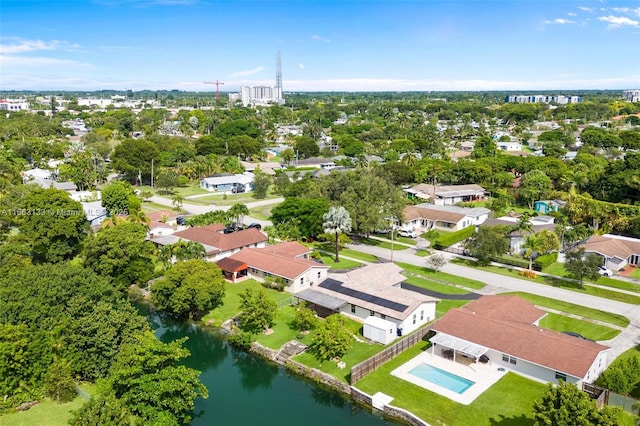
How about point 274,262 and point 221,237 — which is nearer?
point 274,262

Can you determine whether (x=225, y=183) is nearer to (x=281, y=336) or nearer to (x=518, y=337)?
(x=281, y=336)

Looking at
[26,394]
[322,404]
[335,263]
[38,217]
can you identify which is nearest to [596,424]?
[322,404]

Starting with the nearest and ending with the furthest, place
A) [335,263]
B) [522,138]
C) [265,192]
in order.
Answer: [335,263]
[265,192]
[522,138]

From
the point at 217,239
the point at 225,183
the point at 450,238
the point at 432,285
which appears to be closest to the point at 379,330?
the point at 432,285

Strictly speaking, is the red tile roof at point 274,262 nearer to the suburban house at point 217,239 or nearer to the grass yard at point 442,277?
the suburban house at point 217,239

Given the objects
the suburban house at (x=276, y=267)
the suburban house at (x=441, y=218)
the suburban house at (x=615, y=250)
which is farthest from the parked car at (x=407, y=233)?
the suburban house at (x=615, y=250)

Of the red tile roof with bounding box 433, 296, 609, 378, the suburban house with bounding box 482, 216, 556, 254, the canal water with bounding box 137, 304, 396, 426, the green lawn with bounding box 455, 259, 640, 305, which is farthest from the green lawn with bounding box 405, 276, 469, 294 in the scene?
the canal water with bounding box 137, 304, 396, 426

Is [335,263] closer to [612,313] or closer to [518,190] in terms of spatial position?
[612,313]
